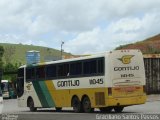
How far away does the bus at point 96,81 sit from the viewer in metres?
26.8

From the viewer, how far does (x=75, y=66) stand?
29422mm

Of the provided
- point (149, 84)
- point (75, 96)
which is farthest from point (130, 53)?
point (149, 84)

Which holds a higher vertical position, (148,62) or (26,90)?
(148,62)

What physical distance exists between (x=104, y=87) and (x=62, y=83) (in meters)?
4.48

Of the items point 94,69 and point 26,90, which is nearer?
point 94,69

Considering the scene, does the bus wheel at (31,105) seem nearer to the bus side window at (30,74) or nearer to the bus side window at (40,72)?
the bus side window at (30,74)

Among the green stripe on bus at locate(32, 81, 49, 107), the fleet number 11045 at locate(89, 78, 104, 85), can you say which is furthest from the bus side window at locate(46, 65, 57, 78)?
the fleet number 11045 at locate(89, 78, 104, 85)

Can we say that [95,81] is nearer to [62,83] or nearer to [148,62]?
[62,83]

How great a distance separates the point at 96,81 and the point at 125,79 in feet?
4.87

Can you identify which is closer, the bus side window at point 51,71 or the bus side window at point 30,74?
the bus side window at point 51,71

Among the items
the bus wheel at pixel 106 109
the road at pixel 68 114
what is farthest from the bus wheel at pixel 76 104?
the bus wheel at pixel 106 109

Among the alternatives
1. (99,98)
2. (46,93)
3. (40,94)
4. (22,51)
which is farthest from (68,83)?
(22,51)

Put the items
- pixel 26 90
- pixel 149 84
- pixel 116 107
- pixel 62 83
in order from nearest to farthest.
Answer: pixel 116 107
pixel 62 83
pixel 26 90
pixel 149 84

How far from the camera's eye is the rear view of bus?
2669cm
